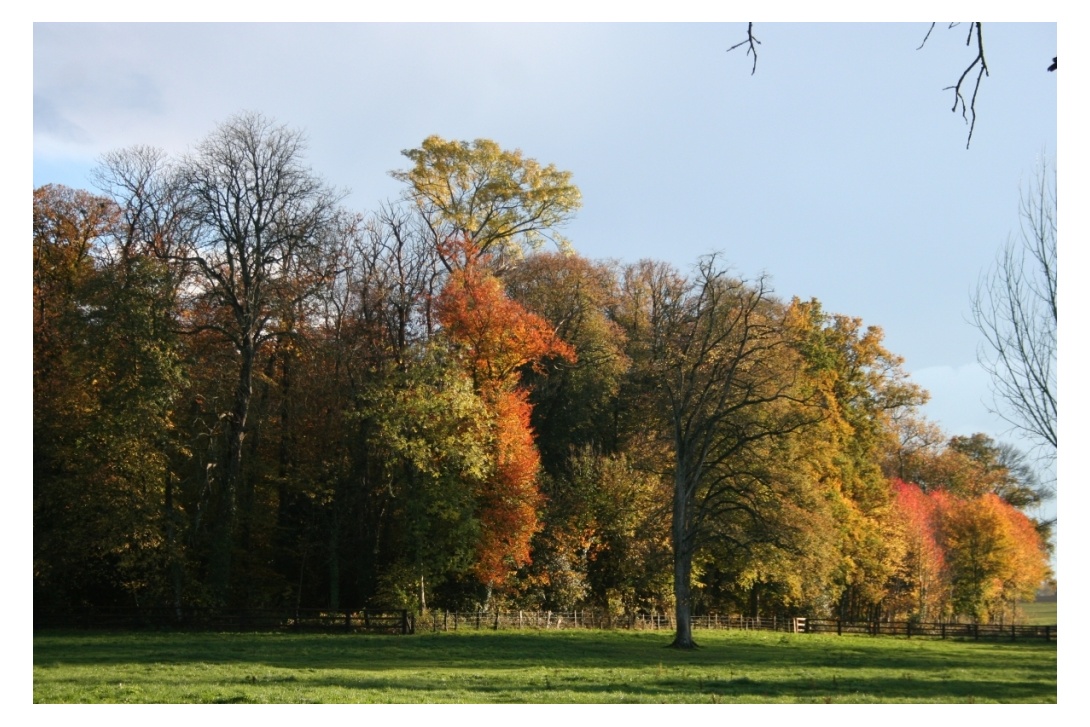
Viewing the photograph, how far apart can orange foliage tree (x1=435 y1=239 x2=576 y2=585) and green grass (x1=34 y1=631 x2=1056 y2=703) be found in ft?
10.3

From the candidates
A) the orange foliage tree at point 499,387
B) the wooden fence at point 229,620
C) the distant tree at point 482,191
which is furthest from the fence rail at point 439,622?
the distant tree at point 482,191

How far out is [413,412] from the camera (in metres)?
29.6

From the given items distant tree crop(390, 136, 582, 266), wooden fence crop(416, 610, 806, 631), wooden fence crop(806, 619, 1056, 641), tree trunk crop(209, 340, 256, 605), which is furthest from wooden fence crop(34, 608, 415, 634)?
wooden fence crop(806, 619, 1056, 641)

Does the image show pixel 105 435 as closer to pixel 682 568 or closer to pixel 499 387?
pixel 499 387

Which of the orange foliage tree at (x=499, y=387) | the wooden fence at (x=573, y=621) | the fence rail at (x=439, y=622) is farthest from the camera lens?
the orange foliage tree at (x=499, y=387)

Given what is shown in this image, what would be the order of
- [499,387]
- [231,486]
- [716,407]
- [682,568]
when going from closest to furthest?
[682,568], [716,407], [231,486], [499,387]

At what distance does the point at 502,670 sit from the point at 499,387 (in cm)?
1392

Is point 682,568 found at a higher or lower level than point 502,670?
higher

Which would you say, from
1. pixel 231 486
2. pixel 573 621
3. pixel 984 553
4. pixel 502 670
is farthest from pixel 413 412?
pixel 984 553

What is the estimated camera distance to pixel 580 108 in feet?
65.0

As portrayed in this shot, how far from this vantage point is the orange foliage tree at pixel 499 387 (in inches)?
1211

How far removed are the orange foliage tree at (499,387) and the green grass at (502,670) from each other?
3142mm

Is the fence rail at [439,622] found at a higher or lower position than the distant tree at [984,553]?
lower

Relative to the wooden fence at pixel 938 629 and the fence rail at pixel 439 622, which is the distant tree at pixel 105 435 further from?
the wooden fence at pixel 938 629
